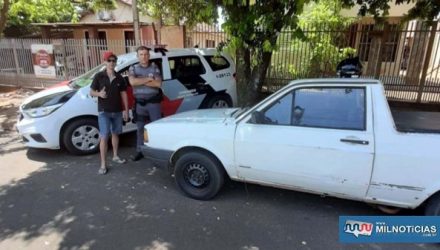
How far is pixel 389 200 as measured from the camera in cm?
320

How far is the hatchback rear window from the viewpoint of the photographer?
22.7ft

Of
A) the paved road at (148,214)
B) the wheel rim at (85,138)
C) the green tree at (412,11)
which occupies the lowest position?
the paved road at (148,214)

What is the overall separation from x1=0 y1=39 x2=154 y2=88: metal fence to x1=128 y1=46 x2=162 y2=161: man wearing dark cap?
505 cm

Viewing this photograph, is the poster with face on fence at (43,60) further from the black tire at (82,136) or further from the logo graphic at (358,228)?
the logo graphic at (358,228)

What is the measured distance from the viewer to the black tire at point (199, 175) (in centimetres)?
386

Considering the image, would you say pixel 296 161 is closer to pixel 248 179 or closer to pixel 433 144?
pixel 248 179

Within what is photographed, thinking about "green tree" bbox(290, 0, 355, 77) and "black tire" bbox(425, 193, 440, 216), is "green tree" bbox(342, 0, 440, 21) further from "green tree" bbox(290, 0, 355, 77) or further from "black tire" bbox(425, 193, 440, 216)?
"black tire" bbox(425, 193, 440, 216)

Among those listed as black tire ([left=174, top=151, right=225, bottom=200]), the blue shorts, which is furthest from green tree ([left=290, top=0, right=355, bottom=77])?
black tire ([left=174, top=151, right=225, bottom=200])

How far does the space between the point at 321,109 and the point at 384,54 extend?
6534 millimetres

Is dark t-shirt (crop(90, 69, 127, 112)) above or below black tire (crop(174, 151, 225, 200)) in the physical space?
above

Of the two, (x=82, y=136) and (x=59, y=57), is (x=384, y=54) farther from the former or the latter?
(x=59, y=57)

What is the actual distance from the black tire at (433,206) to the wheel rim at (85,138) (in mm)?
4955

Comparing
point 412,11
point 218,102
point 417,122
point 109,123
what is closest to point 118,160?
point 109,123

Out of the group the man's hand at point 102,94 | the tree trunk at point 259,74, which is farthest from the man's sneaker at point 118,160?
the tree trunk at point 259,74
